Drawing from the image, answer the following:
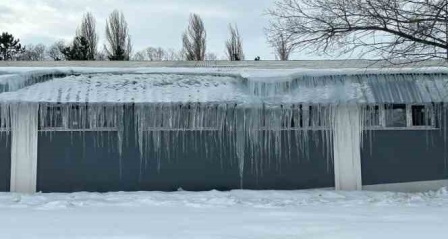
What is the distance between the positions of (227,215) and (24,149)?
5516 mm

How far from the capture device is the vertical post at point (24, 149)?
1194cm

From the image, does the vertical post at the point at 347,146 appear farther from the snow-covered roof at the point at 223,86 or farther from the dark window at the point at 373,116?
the snow-covered roof at the point at 223,86

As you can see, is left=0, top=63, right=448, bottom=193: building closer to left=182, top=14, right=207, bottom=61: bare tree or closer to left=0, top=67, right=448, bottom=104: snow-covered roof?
left=0, top=67, right=448, bottom=104: snow-covered roof

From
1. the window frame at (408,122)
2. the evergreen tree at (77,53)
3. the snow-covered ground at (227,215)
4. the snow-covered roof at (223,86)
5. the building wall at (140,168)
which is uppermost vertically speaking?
the evergreen tree at (77,53)

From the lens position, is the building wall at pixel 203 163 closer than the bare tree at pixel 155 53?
Yes

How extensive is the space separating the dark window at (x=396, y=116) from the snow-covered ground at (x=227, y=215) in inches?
67.8

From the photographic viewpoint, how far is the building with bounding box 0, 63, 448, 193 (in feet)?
A: 39.1

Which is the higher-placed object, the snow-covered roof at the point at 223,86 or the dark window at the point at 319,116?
the snow-covered roof at the point at 223,86

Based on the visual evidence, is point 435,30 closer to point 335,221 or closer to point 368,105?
point 368,105

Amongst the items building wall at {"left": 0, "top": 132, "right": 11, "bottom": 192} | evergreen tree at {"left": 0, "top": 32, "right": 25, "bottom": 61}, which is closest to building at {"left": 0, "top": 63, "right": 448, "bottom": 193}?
building wall at {"left": 0, "top": 132, "right": 11, "bottom": 192}

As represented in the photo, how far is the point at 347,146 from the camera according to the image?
1248 centimetres

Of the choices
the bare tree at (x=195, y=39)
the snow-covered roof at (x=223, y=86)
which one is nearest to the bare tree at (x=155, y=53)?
the bare tree at (x=195, y=39)

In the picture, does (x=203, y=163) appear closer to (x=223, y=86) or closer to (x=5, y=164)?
(x=223, y=86)

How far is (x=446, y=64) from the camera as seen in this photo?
13055mm
